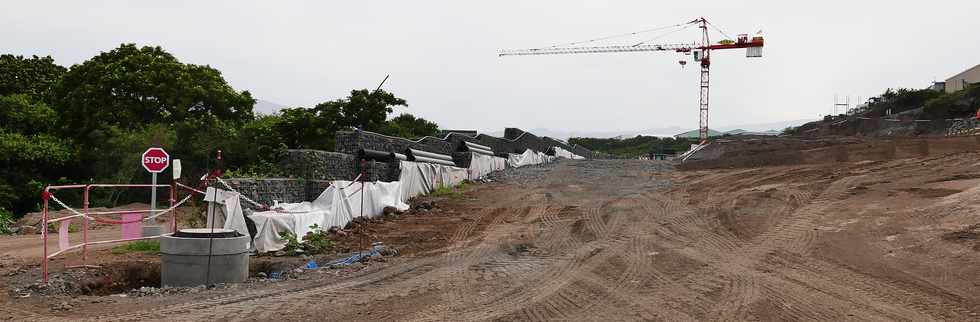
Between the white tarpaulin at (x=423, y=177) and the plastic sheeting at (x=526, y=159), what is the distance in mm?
10023

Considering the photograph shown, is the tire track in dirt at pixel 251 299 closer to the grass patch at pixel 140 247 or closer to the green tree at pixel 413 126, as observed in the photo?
the grass patch at pixel 140 247

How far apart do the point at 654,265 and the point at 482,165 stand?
18.1 metres

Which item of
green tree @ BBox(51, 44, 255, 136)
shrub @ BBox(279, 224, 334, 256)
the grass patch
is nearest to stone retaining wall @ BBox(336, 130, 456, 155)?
shrub @ BBox(279, 224, 334, 256)

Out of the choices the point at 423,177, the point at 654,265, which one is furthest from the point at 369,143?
the point at 654,265

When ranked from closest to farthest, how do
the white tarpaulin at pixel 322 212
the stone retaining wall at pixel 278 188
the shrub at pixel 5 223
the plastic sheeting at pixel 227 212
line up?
the plastic sheeting at pixel 227 212, the white tarpaulin at pixel 322 212, the stone retaining wall at pixel 278 188, the shrub at pixel 5 223

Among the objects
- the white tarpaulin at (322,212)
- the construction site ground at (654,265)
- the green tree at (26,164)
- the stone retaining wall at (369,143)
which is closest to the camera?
the construction site ground at (654,265)

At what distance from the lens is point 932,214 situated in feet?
41.0

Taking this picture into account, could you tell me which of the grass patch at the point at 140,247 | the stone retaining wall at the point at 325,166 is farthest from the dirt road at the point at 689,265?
the grass patch at the point at 140,247

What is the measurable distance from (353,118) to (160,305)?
25.6 m

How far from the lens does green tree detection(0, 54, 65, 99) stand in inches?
1447

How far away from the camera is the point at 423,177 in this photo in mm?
21172

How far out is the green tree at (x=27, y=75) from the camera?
3675 cm

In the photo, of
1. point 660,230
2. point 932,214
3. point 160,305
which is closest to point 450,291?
point 160,305

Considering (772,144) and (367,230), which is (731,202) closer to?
(367,230)
